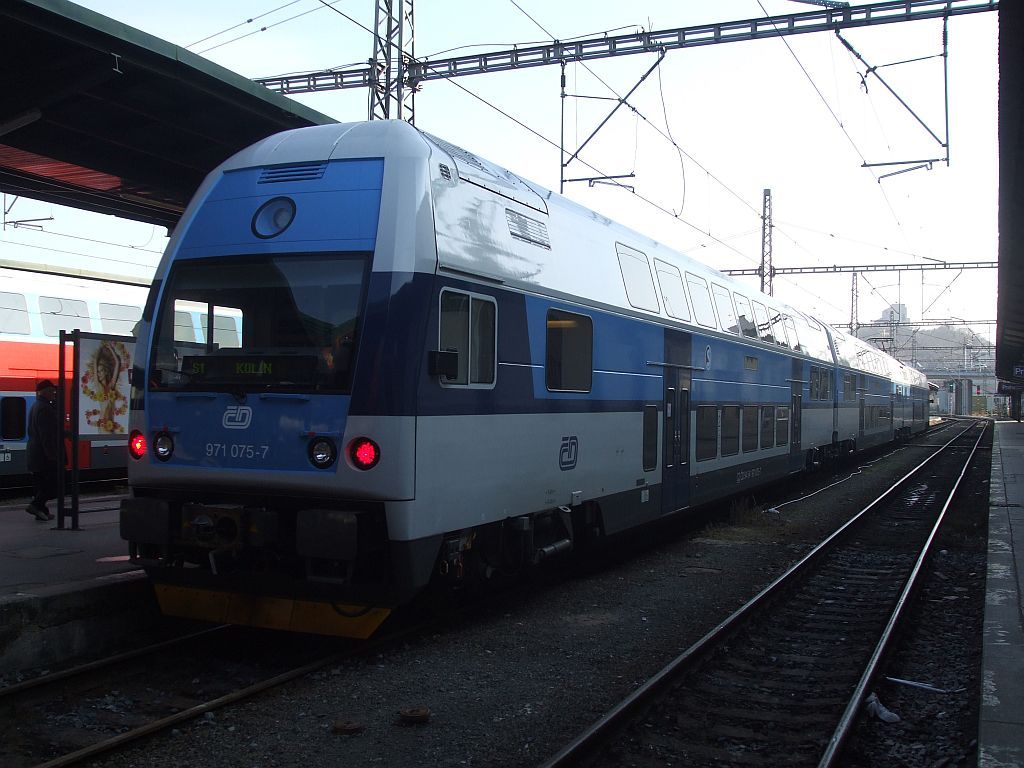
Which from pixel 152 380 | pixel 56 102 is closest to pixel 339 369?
pixel 152 380

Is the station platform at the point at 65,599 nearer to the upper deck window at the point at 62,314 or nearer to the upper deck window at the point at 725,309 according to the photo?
the upper deck window at the point at 62,314

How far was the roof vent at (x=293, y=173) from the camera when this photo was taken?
660 centimetres

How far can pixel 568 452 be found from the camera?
8031 mm

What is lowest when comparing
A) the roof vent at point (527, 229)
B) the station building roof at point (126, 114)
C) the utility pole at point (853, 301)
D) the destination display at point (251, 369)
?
the destination display at point (251, 369)

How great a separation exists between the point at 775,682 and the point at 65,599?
15.9 ft

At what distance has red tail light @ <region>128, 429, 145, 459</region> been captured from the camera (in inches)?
261

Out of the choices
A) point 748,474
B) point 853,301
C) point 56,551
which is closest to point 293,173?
point 56,551

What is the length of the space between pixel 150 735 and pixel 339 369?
7.73ft

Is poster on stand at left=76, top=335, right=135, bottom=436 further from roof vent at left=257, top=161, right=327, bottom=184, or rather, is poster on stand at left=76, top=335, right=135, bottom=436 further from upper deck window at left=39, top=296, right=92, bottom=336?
roof vent at left=257, top=161, right=327, bottom=184

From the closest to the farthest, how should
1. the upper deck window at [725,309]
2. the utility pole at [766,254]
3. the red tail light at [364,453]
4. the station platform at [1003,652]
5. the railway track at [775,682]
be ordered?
the station platform at [1003,652], the railway track at [775,682], the red tail light at [364,453], the upper deck window at [725,309], the utility pole at [766,254]

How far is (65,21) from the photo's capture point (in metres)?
8.56

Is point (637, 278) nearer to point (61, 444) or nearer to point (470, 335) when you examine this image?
point (470, 335)

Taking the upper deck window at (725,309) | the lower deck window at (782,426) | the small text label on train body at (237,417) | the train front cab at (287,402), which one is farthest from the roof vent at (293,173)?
the lower deck window at (782,426)

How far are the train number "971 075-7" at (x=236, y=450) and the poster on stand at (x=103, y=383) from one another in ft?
12.6
